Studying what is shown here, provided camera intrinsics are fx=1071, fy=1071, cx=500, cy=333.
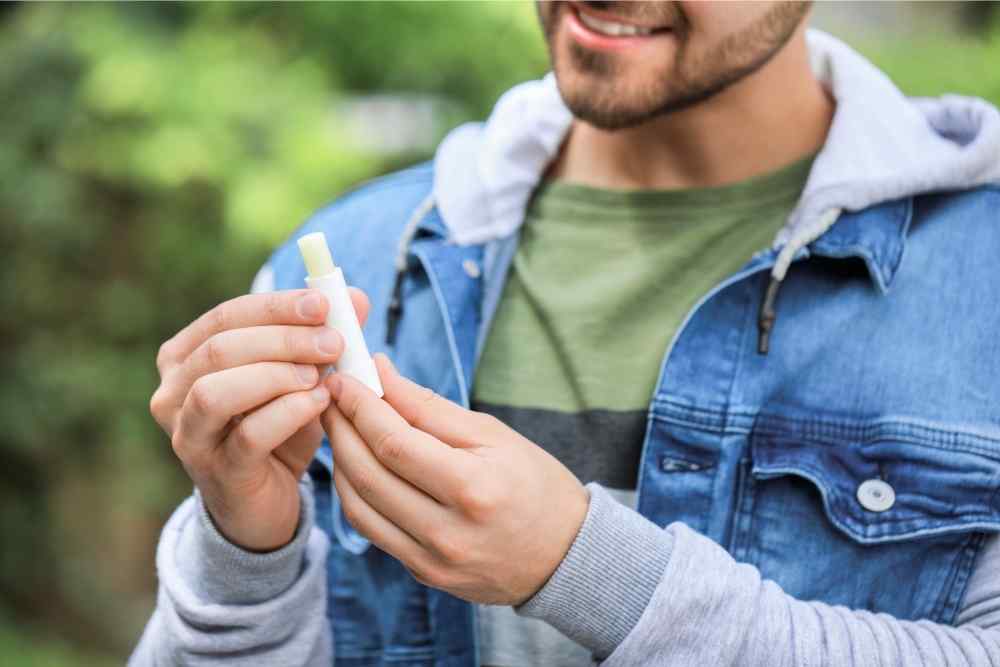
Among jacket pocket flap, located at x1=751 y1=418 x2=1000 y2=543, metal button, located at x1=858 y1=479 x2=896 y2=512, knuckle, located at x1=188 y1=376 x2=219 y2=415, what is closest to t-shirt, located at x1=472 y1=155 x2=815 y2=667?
jacket pocket flap, located at x1=751 y1=418 x2=1000 y2=543

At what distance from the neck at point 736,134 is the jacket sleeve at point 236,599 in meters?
0.77

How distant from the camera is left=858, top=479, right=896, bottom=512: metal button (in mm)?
1460

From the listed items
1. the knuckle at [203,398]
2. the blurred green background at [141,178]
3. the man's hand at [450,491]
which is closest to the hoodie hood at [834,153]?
the man's hand at [450,491]

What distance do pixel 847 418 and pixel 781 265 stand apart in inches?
9.2

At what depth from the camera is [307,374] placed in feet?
4.12

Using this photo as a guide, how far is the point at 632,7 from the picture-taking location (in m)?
1.60

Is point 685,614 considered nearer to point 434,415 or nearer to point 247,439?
point 434,415

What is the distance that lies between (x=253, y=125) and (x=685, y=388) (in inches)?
98.4

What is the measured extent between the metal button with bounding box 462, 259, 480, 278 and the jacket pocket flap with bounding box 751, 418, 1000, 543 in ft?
1.71

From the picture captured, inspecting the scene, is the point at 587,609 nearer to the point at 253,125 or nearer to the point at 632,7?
the point at 632,7

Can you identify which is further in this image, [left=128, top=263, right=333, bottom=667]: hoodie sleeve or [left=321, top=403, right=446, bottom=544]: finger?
[left=128, top=263, right=333, bottom=667]: hoodie sleeve

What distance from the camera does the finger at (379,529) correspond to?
1226 millimetres

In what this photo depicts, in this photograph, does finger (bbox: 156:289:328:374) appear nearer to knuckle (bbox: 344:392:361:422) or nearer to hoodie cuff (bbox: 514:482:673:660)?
knuckle (bbox: 344:392:361:422)

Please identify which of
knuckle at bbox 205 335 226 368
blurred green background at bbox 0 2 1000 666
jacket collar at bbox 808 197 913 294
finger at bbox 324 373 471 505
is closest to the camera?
finger at bbox 324 373 471 505
